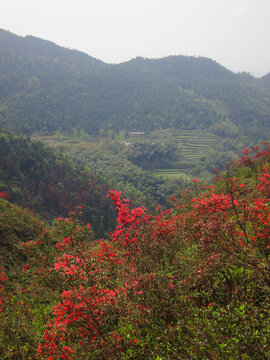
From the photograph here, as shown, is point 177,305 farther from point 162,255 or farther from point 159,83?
point 159,83

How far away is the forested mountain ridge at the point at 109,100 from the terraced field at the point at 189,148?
40.2 feet

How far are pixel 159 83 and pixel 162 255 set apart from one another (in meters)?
197

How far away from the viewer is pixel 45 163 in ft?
160

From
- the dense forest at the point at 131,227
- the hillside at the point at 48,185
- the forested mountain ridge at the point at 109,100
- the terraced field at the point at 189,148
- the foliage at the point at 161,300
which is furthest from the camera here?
the forested mountain ridge at the point at 109,100

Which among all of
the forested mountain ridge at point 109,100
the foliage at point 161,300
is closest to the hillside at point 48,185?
the foliage at point 161,300

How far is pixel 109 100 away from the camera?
6555 inches

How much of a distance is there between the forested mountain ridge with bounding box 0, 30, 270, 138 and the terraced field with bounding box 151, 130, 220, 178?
1226 centimetres

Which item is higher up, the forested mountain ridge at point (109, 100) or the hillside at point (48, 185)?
the forested mountain ridge at point (109, 100)

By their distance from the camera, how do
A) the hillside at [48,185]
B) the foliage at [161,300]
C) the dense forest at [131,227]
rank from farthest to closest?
1. the hillside at [48,185]
2. the dense forest at [131,227]
3. the foliage at [161,300]

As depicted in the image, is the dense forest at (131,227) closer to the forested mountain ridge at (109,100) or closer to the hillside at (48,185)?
the hillside at (48,185)

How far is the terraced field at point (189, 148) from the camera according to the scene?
306 ft

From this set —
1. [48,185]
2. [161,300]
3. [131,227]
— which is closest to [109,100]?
[48,185]

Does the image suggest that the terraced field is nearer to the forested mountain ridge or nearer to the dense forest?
the dense forest

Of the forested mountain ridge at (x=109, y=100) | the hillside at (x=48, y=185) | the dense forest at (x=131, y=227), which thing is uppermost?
the forested mountain ridge at (x=109, y=100)
